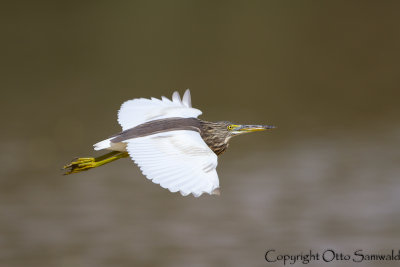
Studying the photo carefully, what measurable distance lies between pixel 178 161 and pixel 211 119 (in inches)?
154

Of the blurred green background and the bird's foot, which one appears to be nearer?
the bird's foot

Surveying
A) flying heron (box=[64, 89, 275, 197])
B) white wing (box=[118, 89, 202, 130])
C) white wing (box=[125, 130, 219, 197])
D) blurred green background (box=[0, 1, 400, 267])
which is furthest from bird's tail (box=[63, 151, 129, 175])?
blurred green background (box=[0, 1, 400, 267])

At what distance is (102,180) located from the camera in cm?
703

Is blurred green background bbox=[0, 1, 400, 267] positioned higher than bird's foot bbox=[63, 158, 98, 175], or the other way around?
bird's foot bbox=[63, 158, 98, 175]

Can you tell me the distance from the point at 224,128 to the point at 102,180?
267cm

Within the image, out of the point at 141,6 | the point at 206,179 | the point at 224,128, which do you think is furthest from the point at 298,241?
the point at 141,6

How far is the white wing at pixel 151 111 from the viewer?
4.61 metres

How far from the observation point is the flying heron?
3.53 m

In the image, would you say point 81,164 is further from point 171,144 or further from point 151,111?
point 171,144

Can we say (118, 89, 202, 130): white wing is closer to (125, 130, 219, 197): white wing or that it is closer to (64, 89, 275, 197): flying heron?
(64, 89, 275, 197): flying heron

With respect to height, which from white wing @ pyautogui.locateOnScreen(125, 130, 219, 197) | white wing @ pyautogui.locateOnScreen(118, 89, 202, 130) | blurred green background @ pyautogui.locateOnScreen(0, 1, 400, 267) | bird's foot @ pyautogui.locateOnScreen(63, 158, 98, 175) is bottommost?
blurred green background @ pyautogui.locateOnScreen(0, 1, 400, 267)

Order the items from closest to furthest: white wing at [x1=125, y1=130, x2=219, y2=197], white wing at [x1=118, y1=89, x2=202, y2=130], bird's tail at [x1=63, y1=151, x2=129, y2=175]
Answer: white wing at [x1=125, y1=130, x2=219, y2=197] < bird's tail at [x1=63, y1=151, x2=129, y2=175] < white wing at [x1=118, y1=89, x2=202, y2=130]

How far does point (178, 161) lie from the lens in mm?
3717

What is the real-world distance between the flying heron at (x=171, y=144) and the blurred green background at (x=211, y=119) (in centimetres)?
145
